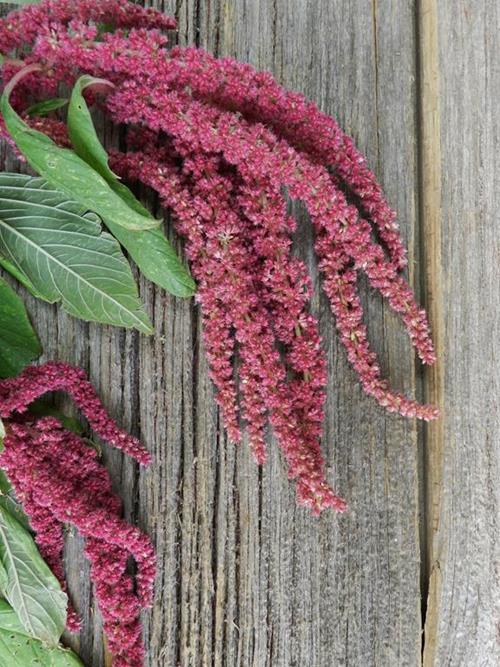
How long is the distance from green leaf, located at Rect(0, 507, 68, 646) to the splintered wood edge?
2.12 feet

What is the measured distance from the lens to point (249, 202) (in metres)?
1.15

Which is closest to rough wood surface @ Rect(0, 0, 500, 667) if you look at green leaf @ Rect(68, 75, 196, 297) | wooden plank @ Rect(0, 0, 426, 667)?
wooden plank @ Rect(0, 0, 426, 667)

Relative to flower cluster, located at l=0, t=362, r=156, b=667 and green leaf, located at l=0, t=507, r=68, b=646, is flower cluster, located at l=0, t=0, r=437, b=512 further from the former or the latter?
green leaf, located at l=0, t=507, r=68, b=646

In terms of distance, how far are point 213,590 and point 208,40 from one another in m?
0.99

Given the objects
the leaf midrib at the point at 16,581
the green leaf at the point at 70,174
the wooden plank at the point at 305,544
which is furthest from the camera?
the wooden plank at the point at 305,544

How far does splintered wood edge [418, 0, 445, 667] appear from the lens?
126 centimetres

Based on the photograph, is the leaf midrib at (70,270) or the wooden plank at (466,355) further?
the wooden plank at (466,355)

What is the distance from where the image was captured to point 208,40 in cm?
128

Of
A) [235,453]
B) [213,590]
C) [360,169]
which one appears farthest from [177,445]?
[360,169]

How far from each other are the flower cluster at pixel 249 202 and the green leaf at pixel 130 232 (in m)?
0.04

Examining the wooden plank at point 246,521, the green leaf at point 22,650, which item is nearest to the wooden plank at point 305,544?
the wooden plank at point 246,521

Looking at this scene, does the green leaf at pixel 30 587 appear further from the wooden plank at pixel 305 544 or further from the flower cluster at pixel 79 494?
the wooden plank at pixel 305 544

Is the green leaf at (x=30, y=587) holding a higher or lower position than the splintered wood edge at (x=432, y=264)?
lower

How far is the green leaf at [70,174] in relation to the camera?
1008mm
